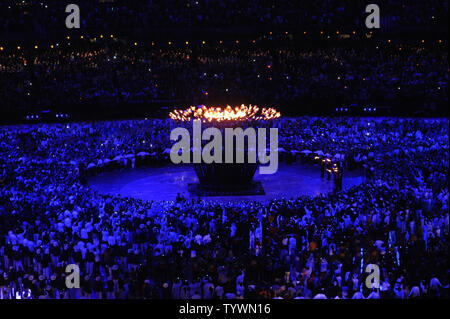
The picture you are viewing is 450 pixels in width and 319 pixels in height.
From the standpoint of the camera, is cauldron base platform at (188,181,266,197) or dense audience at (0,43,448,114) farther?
dense audience at (0,43,448,114)

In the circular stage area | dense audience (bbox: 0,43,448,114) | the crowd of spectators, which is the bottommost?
the circular stage area

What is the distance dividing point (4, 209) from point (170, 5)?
29.1 meters

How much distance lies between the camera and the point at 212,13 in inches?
1858

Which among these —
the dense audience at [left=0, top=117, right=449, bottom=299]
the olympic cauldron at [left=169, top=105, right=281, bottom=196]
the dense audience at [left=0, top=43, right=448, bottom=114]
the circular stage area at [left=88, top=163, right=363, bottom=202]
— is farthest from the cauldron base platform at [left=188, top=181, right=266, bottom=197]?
the dense audience at [left=0, top=43, right=448, bottom=114]

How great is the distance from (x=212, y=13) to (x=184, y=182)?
21.4 meters

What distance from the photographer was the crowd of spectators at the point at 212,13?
4591cm

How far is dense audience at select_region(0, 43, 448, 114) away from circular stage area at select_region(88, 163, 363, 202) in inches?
421

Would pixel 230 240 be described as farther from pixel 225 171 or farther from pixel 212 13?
pixel 212 13

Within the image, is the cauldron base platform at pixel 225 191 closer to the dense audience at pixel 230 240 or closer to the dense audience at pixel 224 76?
the dense audience at pixel 230 240

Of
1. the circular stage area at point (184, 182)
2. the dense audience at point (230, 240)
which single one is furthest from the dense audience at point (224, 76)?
the dense audience at point (230, 240)

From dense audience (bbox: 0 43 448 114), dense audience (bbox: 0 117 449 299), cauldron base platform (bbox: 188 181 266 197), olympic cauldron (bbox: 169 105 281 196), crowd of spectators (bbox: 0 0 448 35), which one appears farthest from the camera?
crowd of spectators (bbox: 0 0 448 35)

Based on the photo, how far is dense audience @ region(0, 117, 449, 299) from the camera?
15703 mm

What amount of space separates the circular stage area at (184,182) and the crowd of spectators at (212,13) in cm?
1765

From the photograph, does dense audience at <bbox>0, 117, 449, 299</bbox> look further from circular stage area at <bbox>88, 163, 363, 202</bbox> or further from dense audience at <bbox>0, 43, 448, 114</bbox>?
dense audience at <bbox>0, 43, 448, 114</bbox>
